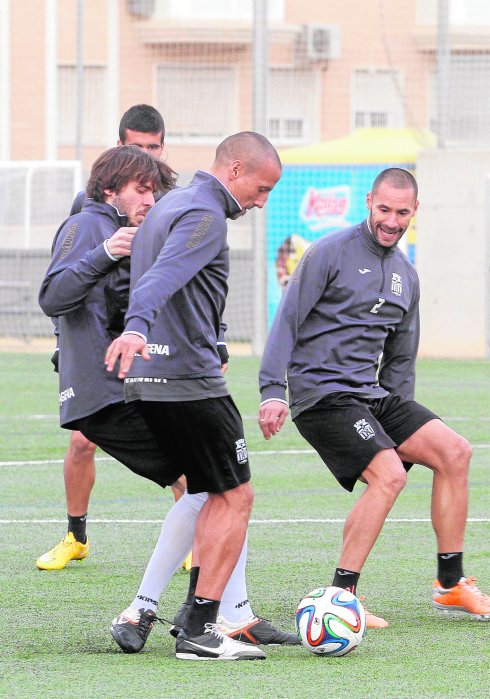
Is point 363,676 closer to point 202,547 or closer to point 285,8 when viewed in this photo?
point 202,547

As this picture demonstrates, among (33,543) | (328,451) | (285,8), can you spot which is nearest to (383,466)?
(328,451)

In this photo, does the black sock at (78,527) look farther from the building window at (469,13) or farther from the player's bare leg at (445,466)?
the building window at (469,13)

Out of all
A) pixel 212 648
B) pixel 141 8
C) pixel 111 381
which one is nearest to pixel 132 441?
pixel 111 381

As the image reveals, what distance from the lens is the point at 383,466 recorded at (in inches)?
235

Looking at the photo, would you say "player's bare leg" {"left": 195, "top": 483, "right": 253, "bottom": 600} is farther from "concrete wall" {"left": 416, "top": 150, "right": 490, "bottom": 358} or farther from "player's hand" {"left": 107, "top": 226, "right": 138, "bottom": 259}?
"concrete wall" {"left": 416, "top": 150, "right": 490, "bottom": 358}

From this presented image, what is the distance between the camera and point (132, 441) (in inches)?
225

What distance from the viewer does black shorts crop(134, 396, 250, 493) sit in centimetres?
530

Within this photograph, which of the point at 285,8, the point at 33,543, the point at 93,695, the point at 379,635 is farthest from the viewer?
the point at 285,8

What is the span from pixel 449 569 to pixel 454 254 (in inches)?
594

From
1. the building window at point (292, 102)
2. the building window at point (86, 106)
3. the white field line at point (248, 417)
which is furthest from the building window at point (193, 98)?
the white field line at point (248, 417)

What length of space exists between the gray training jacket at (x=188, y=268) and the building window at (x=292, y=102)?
21.2m

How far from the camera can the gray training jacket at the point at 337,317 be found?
618cm

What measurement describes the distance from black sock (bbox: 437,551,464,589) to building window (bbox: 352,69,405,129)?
23.0 m

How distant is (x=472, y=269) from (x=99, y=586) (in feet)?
48.9
